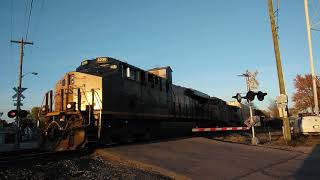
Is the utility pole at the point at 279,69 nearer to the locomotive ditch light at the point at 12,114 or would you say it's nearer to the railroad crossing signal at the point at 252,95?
the railroad crossing signal at the point at 252,95

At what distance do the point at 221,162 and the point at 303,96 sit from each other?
5779 centimetres

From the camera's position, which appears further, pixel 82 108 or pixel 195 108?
pixel 195 108

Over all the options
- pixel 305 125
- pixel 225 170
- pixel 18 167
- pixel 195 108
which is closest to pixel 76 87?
pixel 18 167

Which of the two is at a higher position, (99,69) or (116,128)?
(99,69)

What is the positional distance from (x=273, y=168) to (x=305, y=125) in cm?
1595

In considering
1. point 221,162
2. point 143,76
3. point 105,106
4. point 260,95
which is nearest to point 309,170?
point 221,162

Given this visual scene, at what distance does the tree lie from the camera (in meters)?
61.1

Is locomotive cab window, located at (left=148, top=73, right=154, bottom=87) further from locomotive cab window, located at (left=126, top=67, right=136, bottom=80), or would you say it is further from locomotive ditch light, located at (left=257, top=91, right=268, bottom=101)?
locomotive ditch light, located at (left=257, top=91, right=268, bottom=101)

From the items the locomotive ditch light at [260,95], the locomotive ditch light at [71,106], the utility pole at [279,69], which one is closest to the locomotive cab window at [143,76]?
the locomotive ditch light at [71,106]

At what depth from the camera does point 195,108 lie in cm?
2619

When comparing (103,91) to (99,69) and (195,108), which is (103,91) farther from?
(195,108)

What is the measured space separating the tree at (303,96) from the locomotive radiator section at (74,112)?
5386cm

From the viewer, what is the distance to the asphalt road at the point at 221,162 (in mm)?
9352

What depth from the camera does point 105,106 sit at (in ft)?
45.7
